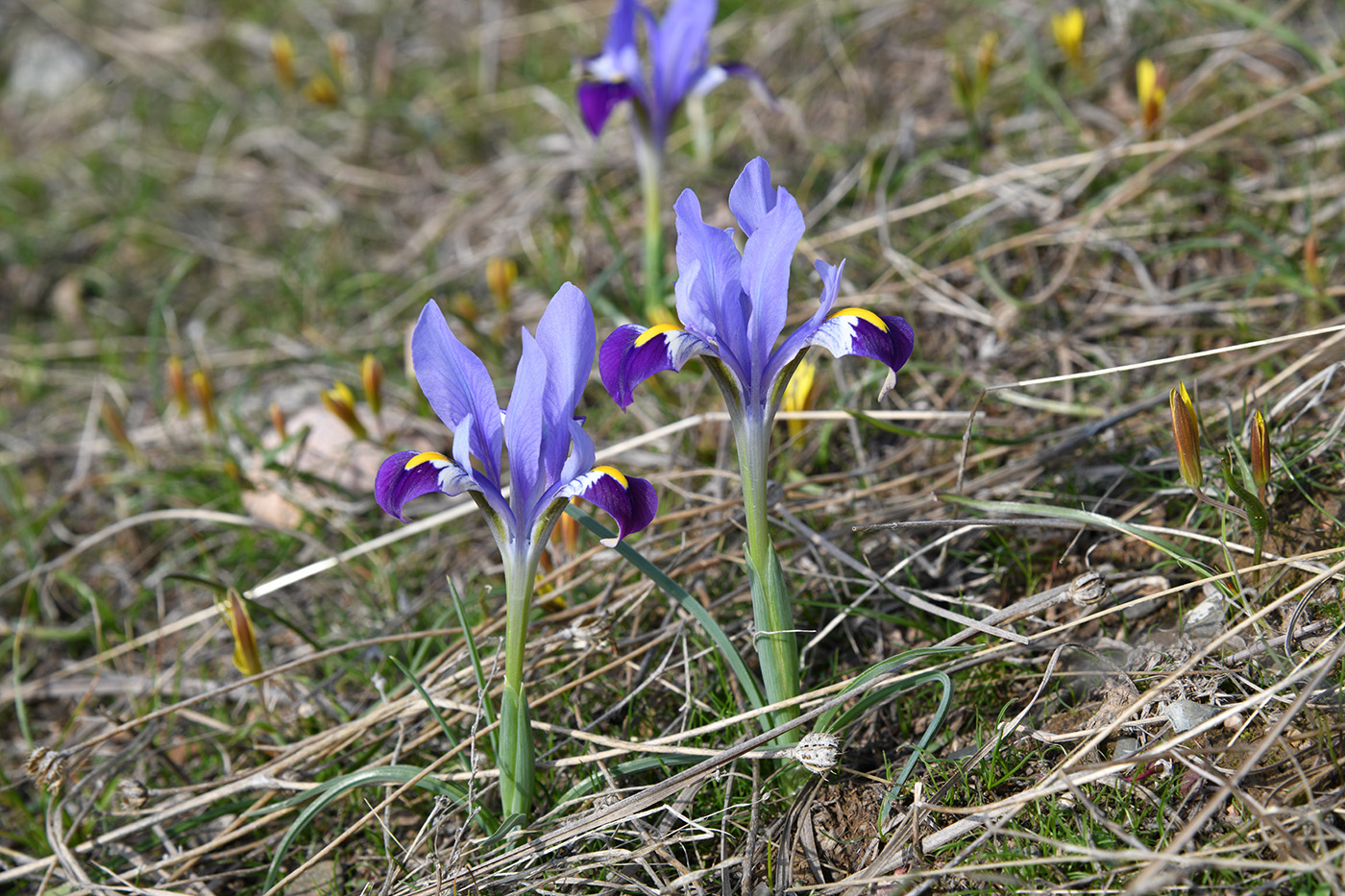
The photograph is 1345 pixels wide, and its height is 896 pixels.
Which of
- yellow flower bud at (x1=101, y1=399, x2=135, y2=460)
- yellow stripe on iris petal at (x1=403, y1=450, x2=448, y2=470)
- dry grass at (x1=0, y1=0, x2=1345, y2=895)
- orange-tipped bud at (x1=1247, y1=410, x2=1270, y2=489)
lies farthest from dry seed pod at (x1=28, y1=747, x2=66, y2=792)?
orange-tipped bud at (x1=1247, y1=410, x2=1270, y2=489)

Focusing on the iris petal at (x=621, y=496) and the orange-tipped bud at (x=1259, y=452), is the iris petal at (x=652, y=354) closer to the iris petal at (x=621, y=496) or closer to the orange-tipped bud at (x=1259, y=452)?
the iris petal at (x=621, y=496)

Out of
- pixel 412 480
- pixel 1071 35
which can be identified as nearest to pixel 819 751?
pixel 412 480

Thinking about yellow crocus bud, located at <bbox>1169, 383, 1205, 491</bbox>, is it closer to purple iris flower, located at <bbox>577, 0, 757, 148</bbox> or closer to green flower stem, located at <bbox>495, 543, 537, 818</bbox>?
green flower stem, located at <bbox>495, 543, 537, 818</bbox>

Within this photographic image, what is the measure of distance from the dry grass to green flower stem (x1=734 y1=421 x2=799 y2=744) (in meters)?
0.15

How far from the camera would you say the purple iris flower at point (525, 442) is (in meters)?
1.76

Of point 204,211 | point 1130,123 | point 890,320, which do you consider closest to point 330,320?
point 204,211

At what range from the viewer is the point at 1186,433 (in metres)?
1.99

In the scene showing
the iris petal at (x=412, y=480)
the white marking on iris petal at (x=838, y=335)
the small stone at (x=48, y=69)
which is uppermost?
the small stone at (x=48, y=69)

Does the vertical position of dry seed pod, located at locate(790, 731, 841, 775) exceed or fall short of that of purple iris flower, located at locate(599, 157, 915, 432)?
it falls short

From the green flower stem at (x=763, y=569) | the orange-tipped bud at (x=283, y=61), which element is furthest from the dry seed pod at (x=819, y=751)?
the orange-tipped bud at (x=283, y=61)

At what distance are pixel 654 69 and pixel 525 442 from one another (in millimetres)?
1965

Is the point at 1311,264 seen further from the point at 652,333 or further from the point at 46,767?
the point at 46,767

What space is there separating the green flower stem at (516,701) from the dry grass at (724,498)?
92mm

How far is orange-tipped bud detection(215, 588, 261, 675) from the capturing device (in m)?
2.40
